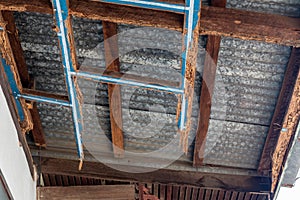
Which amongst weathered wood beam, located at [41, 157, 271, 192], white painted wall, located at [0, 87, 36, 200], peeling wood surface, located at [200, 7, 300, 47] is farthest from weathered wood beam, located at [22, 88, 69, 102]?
peeling wood surface, located at [200, 7, 300, 47]

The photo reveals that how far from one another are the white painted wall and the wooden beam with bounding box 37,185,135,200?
0.45m

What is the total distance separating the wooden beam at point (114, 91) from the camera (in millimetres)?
3859

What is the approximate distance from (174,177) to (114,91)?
46.6 inches

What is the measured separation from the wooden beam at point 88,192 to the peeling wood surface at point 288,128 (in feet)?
4.69

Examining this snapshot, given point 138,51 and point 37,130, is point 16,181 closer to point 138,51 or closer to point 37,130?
point 37,130

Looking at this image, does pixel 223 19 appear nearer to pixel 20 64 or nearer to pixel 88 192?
pixel 20 64

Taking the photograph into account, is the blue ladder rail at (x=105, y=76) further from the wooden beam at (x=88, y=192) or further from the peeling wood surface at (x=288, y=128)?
the peeling wood surface at (x=288, y=128)

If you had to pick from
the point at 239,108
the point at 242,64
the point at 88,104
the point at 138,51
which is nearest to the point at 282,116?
the point at 239,108

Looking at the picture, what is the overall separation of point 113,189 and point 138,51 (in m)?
1.65

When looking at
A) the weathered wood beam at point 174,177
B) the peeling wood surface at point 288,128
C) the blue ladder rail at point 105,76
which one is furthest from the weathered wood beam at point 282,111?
the blue ladder rail at point 105,76

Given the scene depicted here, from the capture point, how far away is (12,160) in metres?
3.98

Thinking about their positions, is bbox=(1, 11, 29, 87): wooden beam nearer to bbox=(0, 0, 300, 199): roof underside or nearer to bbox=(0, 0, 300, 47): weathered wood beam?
bbox=(0, 0, 300, 199): roof underside

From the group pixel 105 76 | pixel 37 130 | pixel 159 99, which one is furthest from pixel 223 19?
pixel 37 130

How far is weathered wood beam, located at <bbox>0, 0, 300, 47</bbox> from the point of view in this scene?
3.41m
